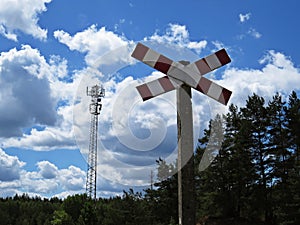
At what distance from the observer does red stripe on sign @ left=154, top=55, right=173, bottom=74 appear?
340 centimetres

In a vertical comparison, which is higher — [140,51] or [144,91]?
[140,51]

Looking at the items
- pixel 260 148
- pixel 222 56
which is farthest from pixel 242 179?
pixel 222 56

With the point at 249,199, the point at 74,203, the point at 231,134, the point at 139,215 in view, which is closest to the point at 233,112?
the point at 231,134

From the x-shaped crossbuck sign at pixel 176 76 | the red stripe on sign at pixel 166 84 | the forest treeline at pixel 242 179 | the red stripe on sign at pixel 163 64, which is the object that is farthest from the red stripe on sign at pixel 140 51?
the forest treeline at pixel 242 179

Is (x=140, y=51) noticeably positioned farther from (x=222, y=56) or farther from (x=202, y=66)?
(x=222, y=56)

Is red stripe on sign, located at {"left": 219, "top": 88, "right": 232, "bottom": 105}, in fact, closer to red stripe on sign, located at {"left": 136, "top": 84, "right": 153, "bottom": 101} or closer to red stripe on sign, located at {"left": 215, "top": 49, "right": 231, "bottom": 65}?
red stripe on sign, located at {"left": 215, "top": 49, "right": 231, "bottom": 65}

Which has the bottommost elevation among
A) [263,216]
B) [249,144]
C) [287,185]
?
[263,216]

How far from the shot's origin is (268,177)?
30.2 m

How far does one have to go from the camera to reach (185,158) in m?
3.39

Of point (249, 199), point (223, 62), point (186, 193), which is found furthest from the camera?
point (249, 199)

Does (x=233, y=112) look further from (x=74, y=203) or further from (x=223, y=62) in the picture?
(x=223, y=62)

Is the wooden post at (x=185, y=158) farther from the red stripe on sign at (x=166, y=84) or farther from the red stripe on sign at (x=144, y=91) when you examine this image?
the red stripe on sign at (x=144, y=91)

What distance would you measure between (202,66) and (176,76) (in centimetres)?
25

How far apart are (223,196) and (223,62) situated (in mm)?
29603
